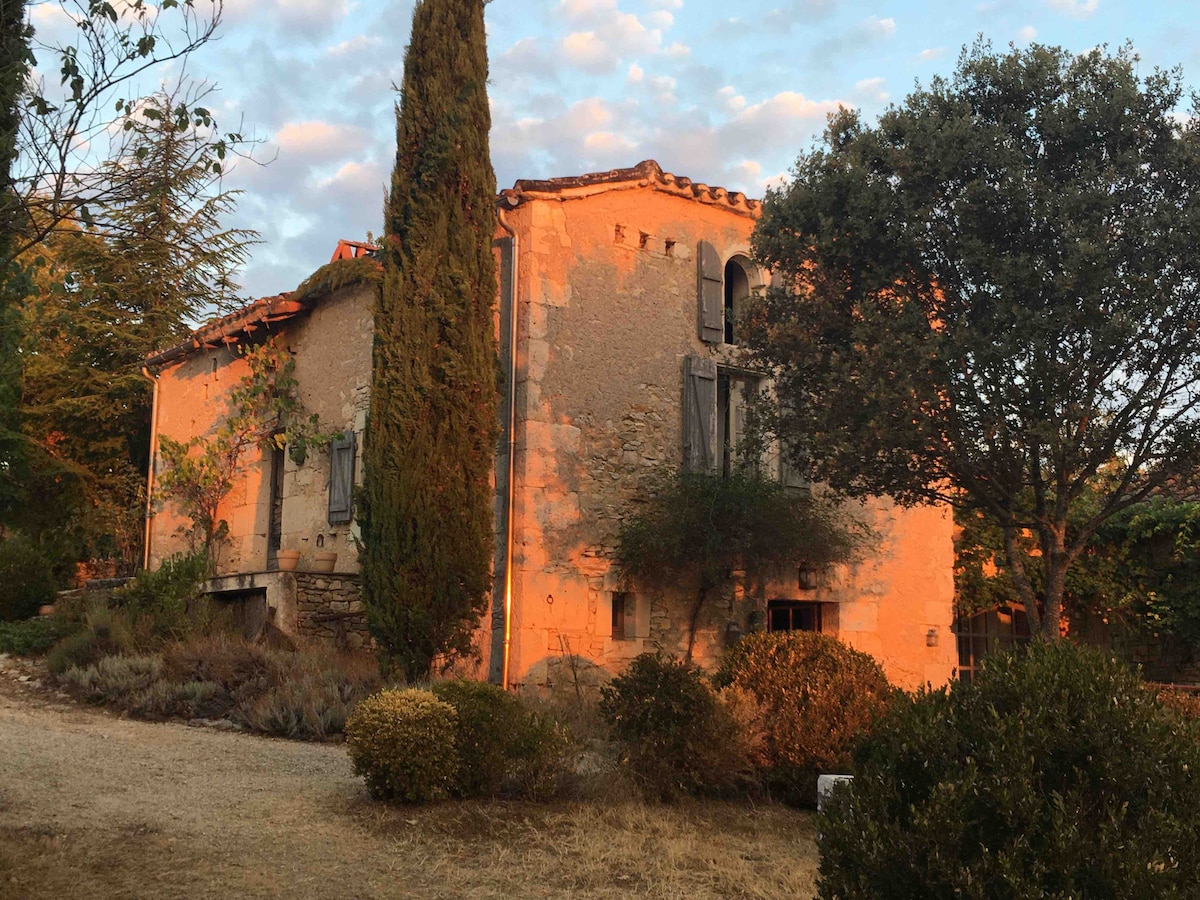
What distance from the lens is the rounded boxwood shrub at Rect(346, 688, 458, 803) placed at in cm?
713

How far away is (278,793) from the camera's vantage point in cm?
745

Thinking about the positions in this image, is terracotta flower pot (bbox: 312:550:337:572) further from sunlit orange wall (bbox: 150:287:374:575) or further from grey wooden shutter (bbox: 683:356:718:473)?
grey wooden shutter (bbox: 683:356:718:473)

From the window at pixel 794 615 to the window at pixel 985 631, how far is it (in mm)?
2961

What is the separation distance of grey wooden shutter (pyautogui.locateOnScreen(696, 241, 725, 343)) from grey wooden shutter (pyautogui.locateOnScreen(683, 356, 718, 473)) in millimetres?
432

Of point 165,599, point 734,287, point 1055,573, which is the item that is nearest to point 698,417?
point 734,287

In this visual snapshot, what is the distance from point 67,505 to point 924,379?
53.8 ft

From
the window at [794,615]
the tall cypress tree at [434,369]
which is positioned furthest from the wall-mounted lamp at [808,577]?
the tall cypress tree at [434,369]

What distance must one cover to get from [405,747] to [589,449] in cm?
571

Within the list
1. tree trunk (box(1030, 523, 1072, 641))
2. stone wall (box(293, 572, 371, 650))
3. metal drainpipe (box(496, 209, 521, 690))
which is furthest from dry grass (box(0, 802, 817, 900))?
stone wall (box(293, 572, 371, 650))

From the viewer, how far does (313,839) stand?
251 inches

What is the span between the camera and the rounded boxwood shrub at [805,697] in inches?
335

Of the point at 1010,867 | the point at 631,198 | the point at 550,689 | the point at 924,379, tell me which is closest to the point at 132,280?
the point at 631,198

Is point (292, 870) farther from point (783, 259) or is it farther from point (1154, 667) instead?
point (1154, 667)

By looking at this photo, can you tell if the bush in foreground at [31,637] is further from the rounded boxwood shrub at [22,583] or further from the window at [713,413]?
the window at [713,413]
